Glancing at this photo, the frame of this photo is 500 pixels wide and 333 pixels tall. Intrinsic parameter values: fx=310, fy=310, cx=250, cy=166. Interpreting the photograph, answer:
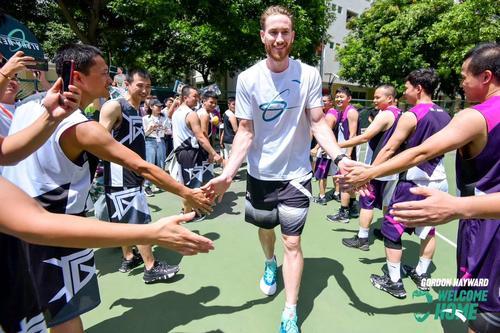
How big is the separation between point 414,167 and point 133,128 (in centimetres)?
289

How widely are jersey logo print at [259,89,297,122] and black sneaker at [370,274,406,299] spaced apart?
201 centimetres

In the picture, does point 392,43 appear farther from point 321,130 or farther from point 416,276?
point 321,130

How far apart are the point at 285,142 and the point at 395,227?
4.74 feet

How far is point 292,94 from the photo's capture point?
2633 millimetres

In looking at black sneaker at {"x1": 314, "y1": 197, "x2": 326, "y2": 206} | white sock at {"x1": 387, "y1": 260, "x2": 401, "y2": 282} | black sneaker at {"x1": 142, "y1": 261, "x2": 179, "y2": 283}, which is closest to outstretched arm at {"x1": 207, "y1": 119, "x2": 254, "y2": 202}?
black sneaker at {"x1": 142, "y1": 261, "x2": 179, "y2": 283}

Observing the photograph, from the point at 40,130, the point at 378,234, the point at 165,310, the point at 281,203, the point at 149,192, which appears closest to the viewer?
the point at 40,130

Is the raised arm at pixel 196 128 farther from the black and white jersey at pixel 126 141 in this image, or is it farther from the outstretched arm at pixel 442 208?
the outstretched arm at pixel 442 208

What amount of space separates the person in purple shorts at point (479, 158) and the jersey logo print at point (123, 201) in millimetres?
2538

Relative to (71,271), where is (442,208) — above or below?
above

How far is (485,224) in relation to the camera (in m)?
1.84

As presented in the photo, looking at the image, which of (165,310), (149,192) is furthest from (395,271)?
(149,192)

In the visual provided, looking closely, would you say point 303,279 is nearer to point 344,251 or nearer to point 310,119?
point 344,251

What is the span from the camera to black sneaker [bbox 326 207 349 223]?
5.12m

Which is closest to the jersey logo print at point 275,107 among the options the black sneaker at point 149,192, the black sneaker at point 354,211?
the black sneaker at point 354,211
